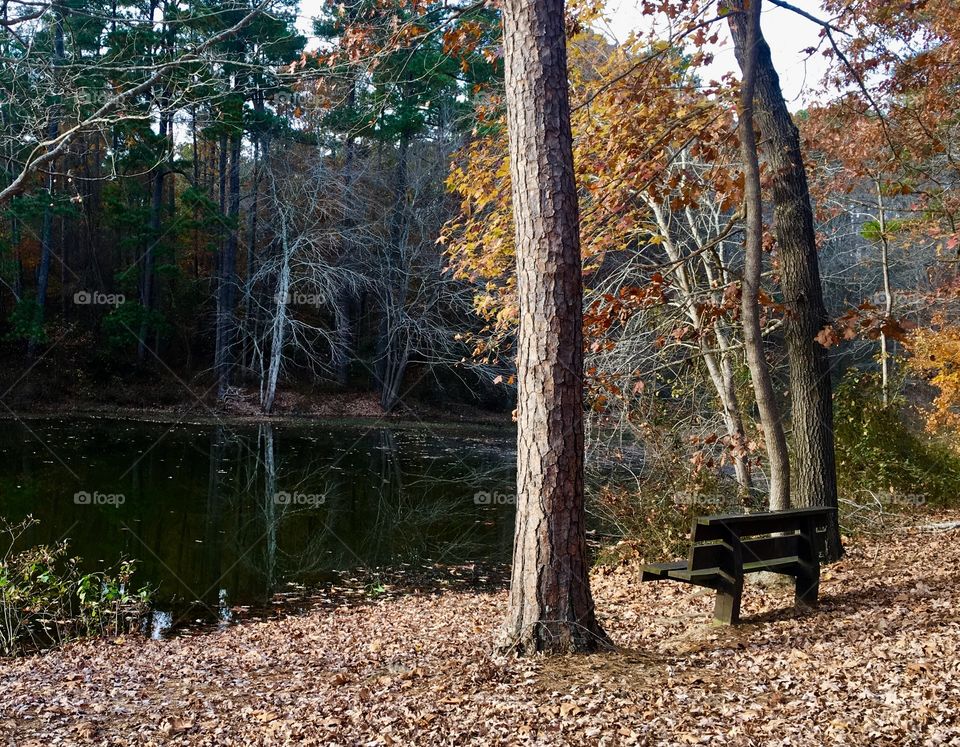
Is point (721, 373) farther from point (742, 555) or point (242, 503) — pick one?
point (242, 503)

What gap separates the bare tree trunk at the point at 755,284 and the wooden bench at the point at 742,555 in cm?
54

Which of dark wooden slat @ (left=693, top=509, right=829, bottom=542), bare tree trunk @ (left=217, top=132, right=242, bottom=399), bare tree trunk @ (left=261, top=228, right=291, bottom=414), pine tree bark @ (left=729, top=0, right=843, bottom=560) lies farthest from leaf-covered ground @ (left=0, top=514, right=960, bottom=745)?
bare tree trunk @ (left=217, top=132, right=242, bottom=399)

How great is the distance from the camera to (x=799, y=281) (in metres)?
7.43

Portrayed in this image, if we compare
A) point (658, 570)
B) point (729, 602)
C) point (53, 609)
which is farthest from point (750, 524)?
point (53, 609)

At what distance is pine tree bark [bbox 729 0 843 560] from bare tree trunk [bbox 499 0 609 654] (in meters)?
3.07

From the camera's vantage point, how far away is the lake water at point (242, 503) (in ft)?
34.2

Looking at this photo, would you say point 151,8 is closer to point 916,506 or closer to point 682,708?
point 916,506

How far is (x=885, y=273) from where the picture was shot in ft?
50.2

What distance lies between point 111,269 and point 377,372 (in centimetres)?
992

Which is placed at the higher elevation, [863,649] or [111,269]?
[111,269]

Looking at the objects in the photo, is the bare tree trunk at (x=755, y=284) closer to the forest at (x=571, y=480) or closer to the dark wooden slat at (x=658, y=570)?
the forest at (x=571, y=480)

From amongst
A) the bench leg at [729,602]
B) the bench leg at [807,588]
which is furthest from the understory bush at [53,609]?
the bench leg at [807,588]

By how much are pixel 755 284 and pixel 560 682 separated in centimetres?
362

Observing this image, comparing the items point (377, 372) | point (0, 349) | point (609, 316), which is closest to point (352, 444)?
point (377, 372)
